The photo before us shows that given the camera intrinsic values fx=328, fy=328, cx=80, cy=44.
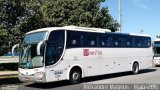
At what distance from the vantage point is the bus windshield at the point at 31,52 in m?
16.5

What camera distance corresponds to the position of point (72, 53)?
18.0 metres

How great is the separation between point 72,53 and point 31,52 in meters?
2.40

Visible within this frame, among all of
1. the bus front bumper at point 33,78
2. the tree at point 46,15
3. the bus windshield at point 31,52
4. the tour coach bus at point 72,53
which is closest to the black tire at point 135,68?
the tour coach bus at point 72,53

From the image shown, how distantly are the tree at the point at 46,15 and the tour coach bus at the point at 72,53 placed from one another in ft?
25.0

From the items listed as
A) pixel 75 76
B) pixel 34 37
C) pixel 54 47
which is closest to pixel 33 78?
pixel 54 47

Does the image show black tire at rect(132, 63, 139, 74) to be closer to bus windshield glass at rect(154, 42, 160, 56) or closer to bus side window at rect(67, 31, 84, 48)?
bus side window at rect(67, 31, 84, 48)

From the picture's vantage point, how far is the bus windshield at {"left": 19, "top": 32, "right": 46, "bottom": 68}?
16.5 metres

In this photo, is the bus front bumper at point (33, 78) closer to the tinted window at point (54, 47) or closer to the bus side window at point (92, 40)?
the tinted window at point (54, 47)

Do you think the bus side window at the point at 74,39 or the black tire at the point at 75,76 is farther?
the black tire at the point at 75,76

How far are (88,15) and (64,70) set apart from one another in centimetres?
1265

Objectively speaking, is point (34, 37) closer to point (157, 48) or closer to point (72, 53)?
point (72, 53)

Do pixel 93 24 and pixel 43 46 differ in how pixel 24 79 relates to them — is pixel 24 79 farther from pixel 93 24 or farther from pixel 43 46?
pixel 93 24

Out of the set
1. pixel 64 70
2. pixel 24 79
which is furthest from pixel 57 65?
pixel 24 79

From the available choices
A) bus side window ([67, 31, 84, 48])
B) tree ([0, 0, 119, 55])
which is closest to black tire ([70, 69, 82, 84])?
bus side window ([67, 31, 84, 48])
